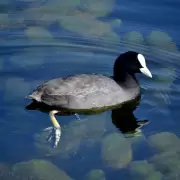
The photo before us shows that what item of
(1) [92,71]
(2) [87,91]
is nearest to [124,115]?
(2) [87,91]

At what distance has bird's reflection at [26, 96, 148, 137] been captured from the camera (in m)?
7.16

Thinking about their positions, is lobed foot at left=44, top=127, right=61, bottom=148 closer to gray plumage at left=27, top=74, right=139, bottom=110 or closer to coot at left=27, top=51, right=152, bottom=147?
coot at left=27, top=51, right=152, bottom=147

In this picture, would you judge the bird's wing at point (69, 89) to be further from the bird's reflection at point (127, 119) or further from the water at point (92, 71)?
the bird's reflection at point (127, 119)

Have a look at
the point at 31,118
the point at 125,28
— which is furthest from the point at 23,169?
the point at 125,28

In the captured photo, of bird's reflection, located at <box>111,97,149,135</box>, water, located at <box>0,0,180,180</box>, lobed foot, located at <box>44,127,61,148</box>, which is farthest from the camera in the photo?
bird's reflection, located at <box>111,97,149,135</box>

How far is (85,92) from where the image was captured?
23.8 feet

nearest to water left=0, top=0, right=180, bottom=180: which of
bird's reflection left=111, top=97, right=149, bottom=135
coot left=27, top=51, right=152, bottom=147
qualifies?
bird's reflection left=111, top=97, right=149, bottom=135

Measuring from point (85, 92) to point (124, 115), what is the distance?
2.10ft

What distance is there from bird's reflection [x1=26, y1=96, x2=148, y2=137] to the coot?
0.25 ft

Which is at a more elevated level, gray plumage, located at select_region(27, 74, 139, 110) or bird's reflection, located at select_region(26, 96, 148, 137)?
gray plumage, located at select_region(27, 74, 139, 110)

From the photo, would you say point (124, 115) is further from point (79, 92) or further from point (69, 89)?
point (69, 89)

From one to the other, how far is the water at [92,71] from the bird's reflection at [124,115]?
0.02 m

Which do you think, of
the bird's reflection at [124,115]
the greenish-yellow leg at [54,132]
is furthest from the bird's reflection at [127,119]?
the greenish-yellow leg at [54,132]

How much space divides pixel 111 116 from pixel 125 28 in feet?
7.53
